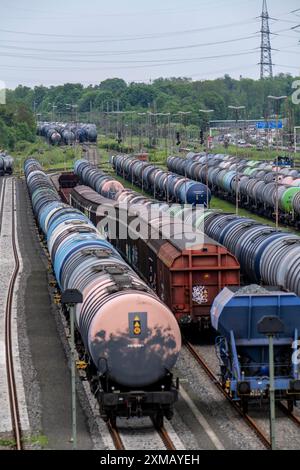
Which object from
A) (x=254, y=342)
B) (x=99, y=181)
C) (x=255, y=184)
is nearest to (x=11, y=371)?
(x=254, y=342)

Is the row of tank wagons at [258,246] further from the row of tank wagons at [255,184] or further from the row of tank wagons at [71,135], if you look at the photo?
the row of tank wagons at [71,135]

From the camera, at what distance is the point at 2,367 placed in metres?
28.1

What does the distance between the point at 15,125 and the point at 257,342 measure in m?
149

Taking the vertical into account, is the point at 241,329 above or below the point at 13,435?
above

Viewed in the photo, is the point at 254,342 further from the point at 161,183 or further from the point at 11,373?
the point at 161,183

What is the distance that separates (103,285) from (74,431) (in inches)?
170

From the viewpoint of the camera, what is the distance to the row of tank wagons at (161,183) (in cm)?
6488

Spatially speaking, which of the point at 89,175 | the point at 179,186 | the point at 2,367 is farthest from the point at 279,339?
the point at 89,175

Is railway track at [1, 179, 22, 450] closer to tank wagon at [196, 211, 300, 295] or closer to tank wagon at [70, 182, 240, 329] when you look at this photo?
tank wagon at [70, 182, 240, 329]

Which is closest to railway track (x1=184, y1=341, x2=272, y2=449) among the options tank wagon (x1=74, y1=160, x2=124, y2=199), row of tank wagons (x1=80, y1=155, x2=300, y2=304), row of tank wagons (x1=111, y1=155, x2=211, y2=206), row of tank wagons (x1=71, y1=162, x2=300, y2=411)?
row of tank wagons (x1=71, y1=162, x2=300, y2=411)

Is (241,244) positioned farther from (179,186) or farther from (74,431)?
(179,186)

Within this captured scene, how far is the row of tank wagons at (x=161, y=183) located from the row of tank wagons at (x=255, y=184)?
2.54 m

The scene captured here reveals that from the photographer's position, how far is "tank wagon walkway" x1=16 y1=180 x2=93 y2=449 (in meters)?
22.5

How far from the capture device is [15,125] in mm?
168625
